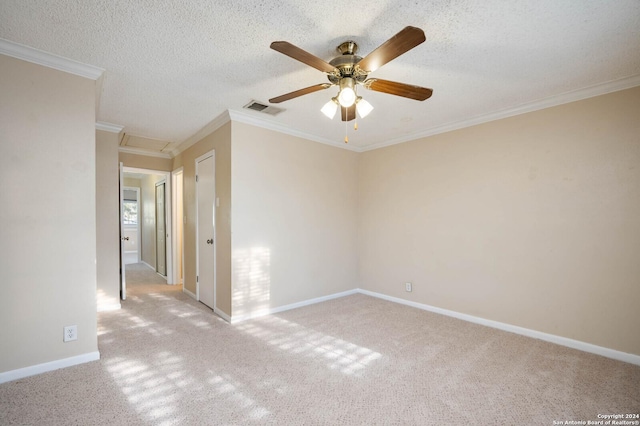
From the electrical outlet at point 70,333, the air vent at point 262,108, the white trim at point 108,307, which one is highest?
the air vent at point 262,108

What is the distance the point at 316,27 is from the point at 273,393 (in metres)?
2.50

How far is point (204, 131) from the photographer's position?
13.4ft

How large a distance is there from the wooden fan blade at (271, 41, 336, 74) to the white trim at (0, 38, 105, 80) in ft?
5.87

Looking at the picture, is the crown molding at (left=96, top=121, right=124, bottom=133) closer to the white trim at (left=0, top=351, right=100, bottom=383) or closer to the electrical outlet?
the electrical outlet

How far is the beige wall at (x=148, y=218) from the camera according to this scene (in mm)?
6835

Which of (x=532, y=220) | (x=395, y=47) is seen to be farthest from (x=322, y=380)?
(x=532, y=220)

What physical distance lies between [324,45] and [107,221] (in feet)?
12.5

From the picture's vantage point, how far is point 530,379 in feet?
7.49

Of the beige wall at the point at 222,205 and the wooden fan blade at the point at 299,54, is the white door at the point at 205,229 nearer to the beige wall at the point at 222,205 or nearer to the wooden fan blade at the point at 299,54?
the beige wall at the point at 222,205

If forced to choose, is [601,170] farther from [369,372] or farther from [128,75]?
[128,75]

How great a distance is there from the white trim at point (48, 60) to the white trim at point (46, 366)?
2327 mm

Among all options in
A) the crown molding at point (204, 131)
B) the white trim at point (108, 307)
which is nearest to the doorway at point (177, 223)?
the crown molding at point (204, 131)

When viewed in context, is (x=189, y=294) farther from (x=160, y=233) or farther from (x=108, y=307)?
(x=160, y=233)

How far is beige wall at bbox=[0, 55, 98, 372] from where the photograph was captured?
2.17 m
